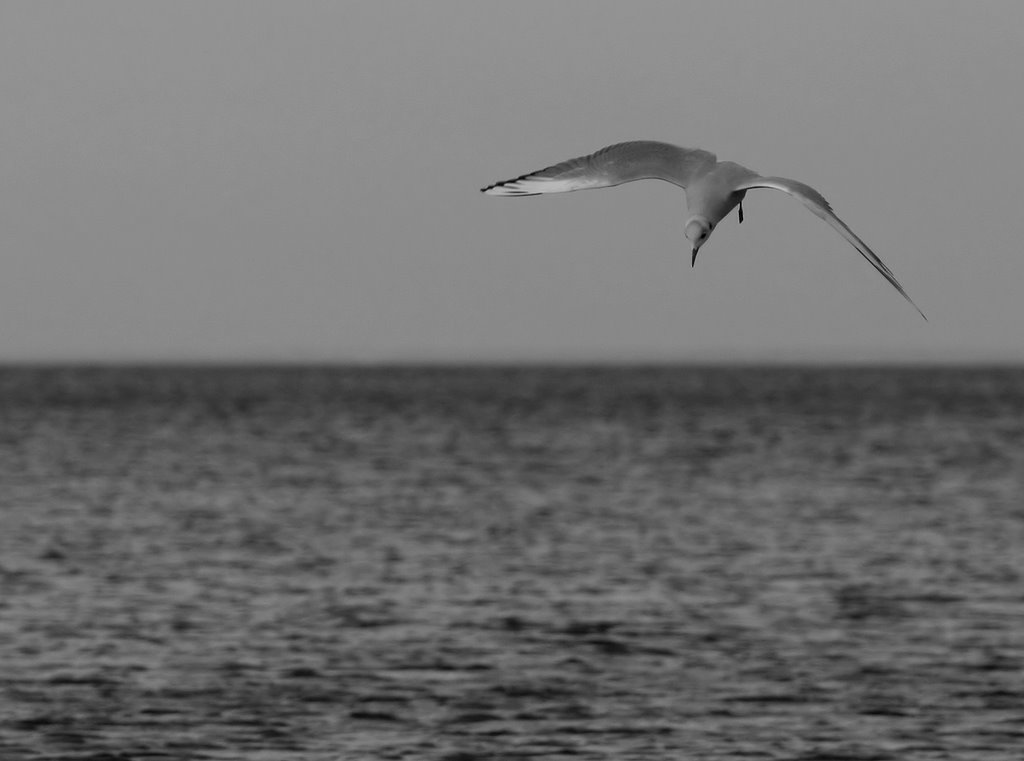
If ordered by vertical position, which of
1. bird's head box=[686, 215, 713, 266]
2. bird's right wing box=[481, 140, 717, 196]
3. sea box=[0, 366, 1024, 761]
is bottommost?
sea box=[0, 366, 1024, 761]

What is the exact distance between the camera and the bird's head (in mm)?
9164

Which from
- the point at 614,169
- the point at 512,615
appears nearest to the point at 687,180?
the point at 614,169

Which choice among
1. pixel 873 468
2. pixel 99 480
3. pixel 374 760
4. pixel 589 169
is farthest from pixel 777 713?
pixel 873 468

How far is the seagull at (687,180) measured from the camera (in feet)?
30.5

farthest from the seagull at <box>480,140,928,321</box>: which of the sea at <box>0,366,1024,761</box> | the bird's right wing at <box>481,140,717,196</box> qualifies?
the sea at <box>0,366,1024,761</box>

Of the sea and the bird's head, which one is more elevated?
A: the bird's head

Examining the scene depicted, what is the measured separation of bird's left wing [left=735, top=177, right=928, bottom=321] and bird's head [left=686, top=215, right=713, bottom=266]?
368 millimetres

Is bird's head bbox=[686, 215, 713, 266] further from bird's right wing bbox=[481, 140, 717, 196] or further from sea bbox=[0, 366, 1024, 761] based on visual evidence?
sea bbox=[0, 366, 1024, 761]

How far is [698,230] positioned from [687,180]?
1.07 meters

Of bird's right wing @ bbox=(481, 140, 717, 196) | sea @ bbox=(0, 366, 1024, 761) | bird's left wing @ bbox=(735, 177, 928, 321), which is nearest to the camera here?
bird's left wing @ bbox=(735, 177, 928, 321)

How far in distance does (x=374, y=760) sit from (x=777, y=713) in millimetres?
6197

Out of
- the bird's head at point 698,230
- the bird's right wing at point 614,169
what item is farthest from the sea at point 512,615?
the bird's head at point 698,230

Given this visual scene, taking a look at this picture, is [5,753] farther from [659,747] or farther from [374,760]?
[659,747]

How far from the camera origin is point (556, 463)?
290 feet
